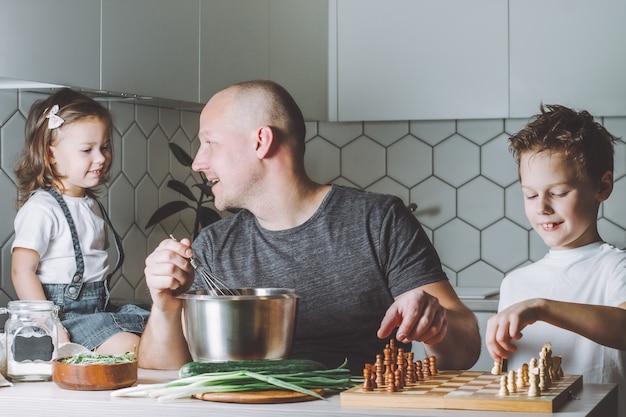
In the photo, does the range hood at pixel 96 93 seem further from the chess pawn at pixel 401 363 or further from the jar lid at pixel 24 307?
the chess pawn at pixel 401 363

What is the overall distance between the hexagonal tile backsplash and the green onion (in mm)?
1631

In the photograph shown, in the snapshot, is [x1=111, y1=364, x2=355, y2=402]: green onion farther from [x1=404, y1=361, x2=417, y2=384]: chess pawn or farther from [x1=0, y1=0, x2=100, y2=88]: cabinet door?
[x1=0, y1=0, x2=100, y2=88]: cabinet door

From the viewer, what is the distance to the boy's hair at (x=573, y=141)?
1.97 metres

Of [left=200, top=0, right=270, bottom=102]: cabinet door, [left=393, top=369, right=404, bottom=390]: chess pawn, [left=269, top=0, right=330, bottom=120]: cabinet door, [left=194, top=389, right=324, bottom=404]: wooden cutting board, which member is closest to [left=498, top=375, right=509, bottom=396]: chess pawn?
[left=393, top=369, right=404, bottom=390]: chess pawn

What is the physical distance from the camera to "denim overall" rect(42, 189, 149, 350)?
2123mm

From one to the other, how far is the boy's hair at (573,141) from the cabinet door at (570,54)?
1018 mm

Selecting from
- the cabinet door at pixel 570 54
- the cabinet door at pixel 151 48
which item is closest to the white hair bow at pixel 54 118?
the cabinet door at pixel 151 48

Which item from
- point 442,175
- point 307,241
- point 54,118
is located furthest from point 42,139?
point 442,175

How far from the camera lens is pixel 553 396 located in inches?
46.8

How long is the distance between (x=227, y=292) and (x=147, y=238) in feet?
4.21

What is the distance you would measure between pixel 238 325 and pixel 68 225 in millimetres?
994

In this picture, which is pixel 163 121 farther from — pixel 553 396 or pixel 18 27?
pixel 553 396

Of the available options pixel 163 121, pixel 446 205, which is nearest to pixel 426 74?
pixel 446 205

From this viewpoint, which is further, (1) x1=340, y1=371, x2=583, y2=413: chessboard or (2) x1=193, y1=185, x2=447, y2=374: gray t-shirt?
(2) x1=193, y1=185, x2=447, y2=374: gray t-shirt
